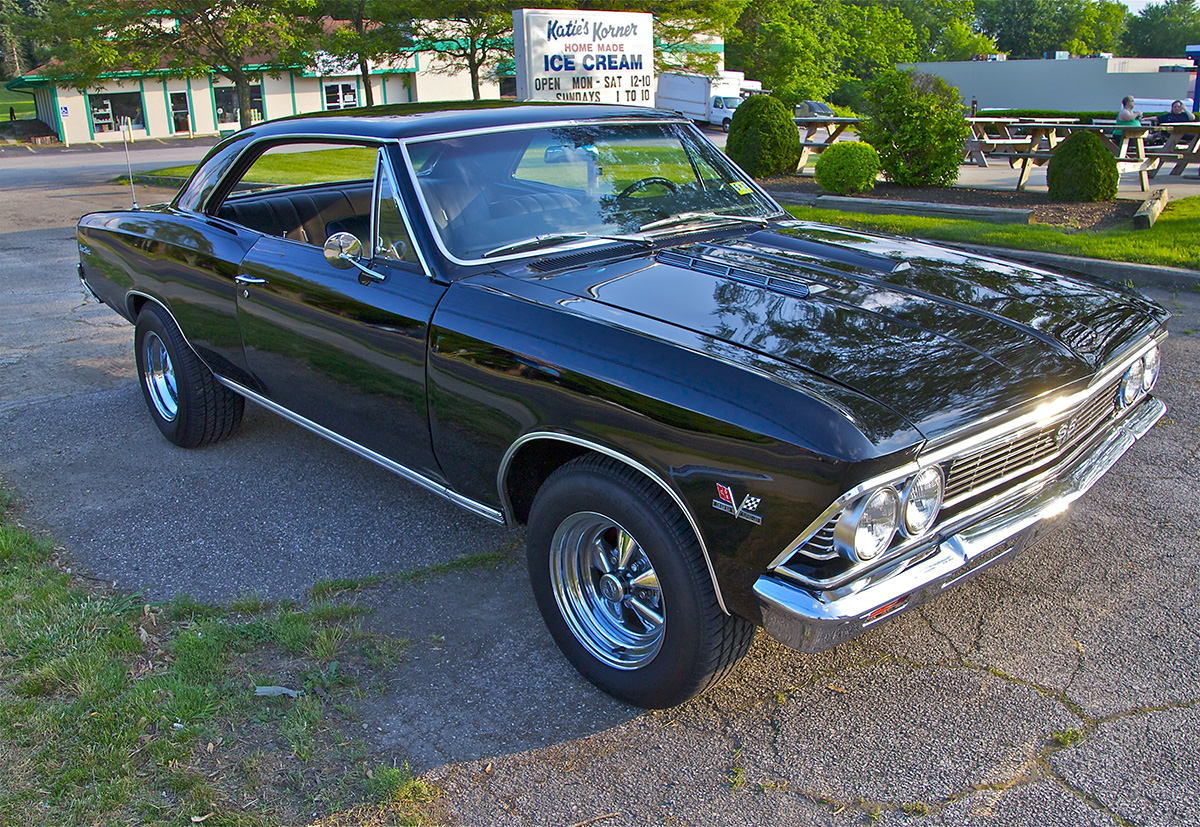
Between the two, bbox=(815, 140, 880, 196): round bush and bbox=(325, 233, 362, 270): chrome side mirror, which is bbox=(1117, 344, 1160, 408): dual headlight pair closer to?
bbox=(325, 233, 362, 270): chrome side mirror

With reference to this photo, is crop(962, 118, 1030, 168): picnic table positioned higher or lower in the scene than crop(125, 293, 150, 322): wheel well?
higher

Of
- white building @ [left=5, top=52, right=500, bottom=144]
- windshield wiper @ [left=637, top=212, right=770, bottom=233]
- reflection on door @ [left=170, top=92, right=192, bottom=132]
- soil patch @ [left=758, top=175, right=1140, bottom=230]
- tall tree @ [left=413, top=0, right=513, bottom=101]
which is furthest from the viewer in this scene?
reflection on door @ [left=170, top=92, right=192, bottom=132]

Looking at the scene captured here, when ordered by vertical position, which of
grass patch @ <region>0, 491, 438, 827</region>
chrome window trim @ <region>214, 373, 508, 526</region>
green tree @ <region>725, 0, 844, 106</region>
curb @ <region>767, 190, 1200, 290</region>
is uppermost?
green tree @ <region>725, 0, 844, 106</region>

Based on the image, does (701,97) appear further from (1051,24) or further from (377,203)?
(1051,24)

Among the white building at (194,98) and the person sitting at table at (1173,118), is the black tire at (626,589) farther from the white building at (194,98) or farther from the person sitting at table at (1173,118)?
the white building at (194,98)

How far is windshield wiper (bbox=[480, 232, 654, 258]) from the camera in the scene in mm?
3584

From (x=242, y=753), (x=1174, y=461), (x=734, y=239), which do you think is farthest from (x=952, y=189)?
(x=242, y=753)

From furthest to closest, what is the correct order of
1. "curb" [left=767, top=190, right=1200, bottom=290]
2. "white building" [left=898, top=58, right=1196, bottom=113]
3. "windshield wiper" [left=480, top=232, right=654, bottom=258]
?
"white building" [left=898, top=58, right=1196, bottom=113]
"curb" [left=767, top=190, right=1200, bottom=290]
"windshield wiper" [left=480, top=232, right=654, bottom=258]

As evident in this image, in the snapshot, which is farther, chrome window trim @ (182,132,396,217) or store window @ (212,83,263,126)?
store window @ (212,83,263,126)

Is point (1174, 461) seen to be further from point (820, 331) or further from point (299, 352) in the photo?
point (299, 352)

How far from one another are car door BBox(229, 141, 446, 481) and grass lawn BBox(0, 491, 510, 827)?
0.67m

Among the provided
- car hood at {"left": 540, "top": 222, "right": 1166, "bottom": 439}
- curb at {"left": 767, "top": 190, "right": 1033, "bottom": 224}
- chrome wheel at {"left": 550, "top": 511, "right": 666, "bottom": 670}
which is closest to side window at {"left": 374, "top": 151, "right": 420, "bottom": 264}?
car hood at {"left": 540, "top": 222, "right": 1166, "bottom": 439}

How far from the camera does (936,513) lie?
104 inches

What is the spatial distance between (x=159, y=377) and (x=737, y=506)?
4.05 m
